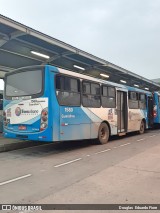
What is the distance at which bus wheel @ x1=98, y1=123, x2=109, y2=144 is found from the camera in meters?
13.2

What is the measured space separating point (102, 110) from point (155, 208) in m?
8.56

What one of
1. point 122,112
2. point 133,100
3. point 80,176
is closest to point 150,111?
point 133,100

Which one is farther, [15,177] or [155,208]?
[15,177]

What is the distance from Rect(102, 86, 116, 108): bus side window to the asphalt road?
3206mm

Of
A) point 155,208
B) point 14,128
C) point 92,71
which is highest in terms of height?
point 92,71

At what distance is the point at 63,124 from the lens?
1055 centimetres

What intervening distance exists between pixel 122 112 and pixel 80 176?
8.96 m

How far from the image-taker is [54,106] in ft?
33.3

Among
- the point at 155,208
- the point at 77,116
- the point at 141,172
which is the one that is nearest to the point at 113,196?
the point at 155,208

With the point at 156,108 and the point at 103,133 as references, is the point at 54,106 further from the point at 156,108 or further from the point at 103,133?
the point at 156,108

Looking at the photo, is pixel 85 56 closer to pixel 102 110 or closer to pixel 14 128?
pixel 102 110

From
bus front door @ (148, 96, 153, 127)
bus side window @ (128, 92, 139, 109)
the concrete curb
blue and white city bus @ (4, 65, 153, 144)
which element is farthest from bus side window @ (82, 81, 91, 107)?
bus front door @ (148, 96, 153, 127)

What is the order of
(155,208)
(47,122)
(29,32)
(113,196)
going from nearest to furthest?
1. (155,208)
2. (113,196)
3. (47,122)
4. (29,32)

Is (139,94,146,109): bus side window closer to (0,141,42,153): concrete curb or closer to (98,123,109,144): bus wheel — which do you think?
(98,123,109,144): bus wheel
